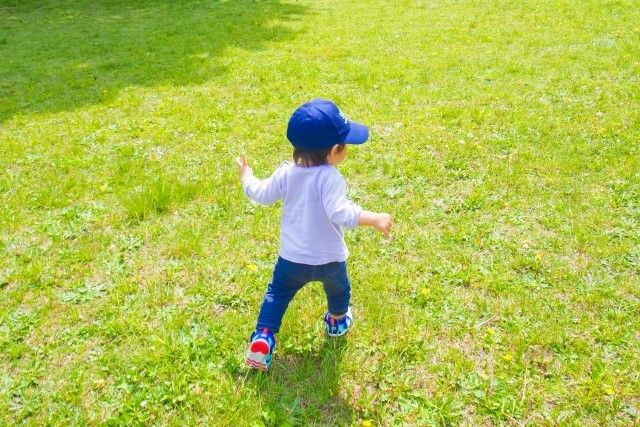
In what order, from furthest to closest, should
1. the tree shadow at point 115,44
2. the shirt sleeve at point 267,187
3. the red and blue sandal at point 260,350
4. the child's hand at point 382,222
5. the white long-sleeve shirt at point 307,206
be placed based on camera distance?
the tree shadow at point 115,44
the red and blue sandal at point 260,350
the shirt sleeve at point 267,187
the white long-sleeve shirt at point 307,206
the child's hand at point 382,222

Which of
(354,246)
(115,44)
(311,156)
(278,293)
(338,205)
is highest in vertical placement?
(311,156)

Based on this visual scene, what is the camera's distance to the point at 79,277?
4746mm

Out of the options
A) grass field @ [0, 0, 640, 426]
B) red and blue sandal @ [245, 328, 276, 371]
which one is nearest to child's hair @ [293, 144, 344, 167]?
red and blue sandal @ [245, 328, 276, 371]

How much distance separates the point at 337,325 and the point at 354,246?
4.10 ft

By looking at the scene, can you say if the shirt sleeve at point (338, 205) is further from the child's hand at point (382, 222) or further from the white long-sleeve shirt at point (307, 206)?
the child's hand at point (382, 222)

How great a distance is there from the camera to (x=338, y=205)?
304 centimetres

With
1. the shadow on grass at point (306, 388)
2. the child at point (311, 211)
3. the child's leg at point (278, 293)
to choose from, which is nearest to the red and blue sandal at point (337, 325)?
the shadow on grass at point (306, 388)

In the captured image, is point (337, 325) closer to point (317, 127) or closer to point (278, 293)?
point (278, 293)

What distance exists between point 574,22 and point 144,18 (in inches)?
512

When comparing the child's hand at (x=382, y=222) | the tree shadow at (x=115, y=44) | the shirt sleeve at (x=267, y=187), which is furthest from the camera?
the tree shadow at (x=115, y=44)

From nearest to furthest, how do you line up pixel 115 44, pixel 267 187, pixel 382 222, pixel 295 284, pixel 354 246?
1. pixel 382 222
2. pixel 267 187
3. pixel 295 284
4. pixel 354 246
5. pixel 115 44

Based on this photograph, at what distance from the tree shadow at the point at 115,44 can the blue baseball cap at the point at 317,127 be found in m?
7.42

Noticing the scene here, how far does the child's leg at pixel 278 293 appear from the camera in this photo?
3.46 meters

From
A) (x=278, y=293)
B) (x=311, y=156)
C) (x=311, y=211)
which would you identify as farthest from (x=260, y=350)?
(x=311, y=156)
